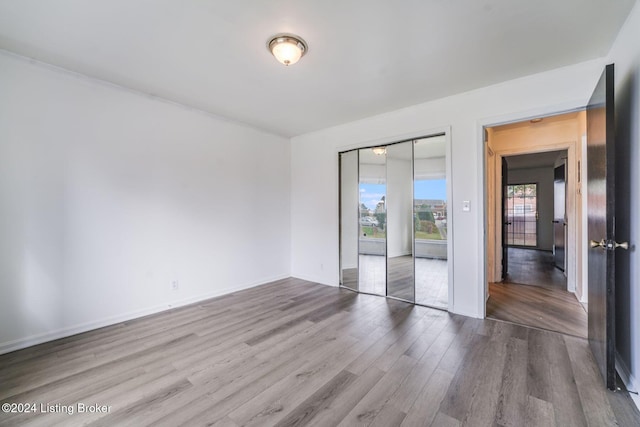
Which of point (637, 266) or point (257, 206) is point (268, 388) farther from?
point (257, 206)

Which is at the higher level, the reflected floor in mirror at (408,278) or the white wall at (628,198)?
the white wall at (628,198)

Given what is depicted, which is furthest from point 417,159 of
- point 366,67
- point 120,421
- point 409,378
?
point 120,421

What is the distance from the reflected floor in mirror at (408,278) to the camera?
12.3 feet

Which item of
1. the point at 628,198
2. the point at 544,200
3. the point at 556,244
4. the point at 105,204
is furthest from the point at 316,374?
the point at 544,200

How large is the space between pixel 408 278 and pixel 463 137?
2.27m

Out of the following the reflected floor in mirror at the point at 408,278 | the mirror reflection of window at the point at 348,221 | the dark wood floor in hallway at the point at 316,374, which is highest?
the mirror reflection of window at the point at 348,221

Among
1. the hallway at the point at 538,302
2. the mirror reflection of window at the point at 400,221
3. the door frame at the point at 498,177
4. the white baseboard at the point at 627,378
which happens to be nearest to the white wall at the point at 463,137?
the door frame at the point at 498,177

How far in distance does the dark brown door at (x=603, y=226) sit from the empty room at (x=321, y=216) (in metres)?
0.02

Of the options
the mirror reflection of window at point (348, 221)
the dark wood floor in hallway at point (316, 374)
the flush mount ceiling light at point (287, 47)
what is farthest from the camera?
the mirror reflection of window at point (348, 221)

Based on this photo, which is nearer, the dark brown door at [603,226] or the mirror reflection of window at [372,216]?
the dark brown door at [603,226]

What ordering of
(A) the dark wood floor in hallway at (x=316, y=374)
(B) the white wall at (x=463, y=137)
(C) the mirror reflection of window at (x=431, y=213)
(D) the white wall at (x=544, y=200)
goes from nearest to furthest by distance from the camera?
(A) the dark wood floor in hallway at (x=316, y=374), (B) the white wall at (x=463, y=137), (C) the mirror reflection of window at (x=431, y=213), (D) the white wall at (x=544, y=200)

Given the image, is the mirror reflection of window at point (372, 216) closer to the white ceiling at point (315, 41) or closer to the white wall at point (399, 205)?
the white wall at point (399, 205)

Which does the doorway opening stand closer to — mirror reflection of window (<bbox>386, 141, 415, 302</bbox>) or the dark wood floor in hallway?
the dark wood floor in hallway

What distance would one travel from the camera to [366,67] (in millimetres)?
2730
